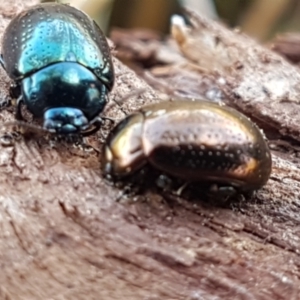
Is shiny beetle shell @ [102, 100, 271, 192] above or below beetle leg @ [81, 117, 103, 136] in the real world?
above

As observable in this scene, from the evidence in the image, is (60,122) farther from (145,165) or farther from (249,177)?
(249,177)

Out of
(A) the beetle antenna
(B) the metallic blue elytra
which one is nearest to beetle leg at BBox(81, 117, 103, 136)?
(B) the metallic blue elytra

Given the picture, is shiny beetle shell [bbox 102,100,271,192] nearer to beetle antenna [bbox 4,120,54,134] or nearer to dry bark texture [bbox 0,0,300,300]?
dry bark texture [bbox 0,0,300,300]

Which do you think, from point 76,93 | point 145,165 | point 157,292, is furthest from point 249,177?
point 76,93

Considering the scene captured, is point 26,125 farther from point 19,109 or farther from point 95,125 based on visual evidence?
point 95,125

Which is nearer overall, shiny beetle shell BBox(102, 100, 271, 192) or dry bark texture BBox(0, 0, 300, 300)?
dry bark texture BBox(0, 0, 300, 300)

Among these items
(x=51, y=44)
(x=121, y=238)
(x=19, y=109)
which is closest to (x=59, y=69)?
(x=51, y=44)
